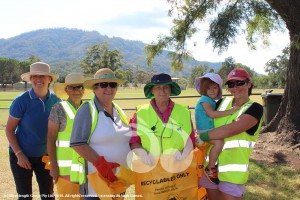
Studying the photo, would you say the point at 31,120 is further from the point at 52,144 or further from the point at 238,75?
the point at 238,75

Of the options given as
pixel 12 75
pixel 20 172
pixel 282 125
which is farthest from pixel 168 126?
pixel 12 75

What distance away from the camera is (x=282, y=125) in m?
7.50

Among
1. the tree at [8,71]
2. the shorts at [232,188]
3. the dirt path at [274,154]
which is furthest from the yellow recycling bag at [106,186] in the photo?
the tree at [8,71]

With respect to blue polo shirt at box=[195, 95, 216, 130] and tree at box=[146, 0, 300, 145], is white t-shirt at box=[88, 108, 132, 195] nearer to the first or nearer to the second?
blue polo shirt at box=[195, 95, 216, 130]

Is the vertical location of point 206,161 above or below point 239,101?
below

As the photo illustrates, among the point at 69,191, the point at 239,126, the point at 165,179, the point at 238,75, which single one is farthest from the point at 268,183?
the point at 69,191

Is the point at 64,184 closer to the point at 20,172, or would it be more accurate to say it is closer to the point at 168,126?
the point at 20,172

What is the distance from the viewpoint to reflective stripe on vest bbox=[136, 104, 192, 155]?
2.74 metres

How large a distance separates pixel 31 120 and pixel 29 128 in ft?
0.31

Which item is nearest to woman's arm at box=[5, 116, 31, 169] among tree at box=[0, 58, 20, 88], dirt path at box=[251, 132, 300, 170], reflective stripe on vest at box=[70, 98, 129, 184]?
reflective stripe on vest at box=[70, 98, 129, 184]

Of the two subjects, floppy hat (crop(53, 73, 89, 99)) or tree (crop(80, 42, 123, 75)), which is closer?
floppy hat (crop(53, 73, 89, 99))

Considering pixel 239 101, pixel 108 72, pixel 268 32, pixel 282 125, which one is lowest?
pixel 282 125

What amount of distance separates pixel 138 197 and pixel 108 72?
117 centimetres

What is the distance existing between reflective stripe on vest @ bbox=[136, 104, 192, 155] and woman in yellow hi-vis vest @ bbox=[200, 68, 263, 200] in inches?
13.1
